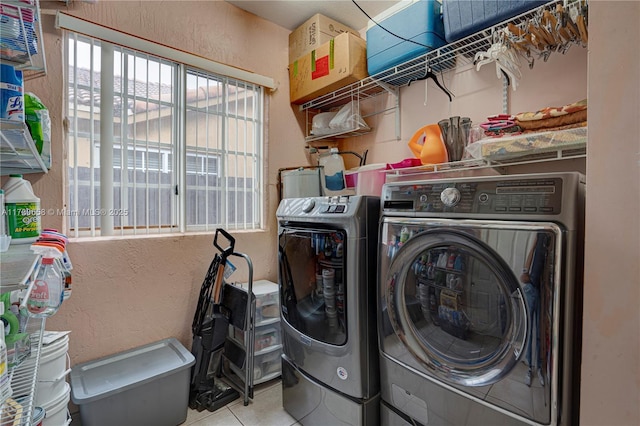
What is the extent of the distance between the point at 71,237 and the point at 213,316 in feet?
3.12

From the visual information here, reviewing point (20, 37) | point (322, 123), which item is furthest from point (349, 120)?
point (20, 37)

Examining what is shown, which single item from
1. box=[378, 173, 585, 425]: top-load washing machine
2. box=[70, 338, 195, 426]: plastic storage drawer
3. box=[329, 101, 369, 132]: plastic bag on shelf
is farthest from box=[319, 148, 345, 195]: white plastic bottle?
box=[70, 338, 195, 426]: plastic storage drawer

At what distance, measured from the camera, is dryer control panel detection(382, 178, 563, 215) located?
896 mm

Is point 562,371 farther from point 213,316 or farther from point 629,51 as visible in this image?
point 213,316

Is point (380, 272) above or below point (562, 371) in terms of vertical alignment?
above

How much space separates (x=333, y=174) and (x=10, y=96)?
6.43ft

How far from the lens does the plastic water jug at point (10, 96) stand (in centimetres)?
72

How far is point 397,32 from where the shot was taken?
74.9 inches

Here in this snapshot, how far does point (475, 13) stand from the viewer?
4.99 feet

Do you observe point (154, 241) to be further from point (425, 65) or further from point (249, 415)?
point (425, 65)

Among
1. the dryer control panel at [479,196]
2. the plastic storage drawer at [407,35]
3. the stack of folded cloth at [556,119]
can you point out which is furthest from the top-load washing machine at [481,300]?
the plastic storage drawer at [407,35]

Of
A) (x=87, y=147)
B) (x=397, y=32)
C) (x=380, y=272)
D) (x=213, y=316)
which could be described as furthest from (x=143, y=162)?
(x=397, y=32)

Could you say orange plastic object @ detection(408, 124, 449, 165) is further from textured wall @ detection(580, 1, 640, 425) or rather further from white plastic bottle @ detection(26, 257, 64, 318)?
white plastic bottle @ detection(26, 257, 64, 318)

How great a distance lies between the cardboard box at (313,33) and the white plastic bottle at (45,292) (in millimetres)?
2237
